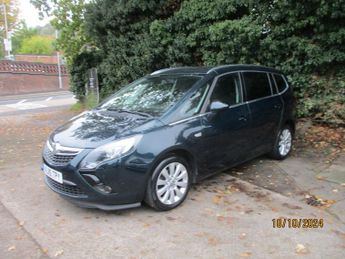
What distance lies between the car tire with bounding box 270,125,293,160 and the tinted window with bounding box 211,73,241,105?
4.26 ft

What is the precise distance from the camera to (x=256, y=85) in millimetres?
5824

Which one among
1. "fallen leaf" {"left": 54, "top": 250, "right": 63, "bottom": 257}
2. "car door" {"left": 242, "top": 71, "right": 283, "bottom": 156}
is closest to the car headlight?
"fallen leaf" {"left": 54, "top": 250, "right": 63, "bottom": 257}

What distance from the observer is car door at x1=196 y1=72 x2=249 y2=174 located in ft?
15.8

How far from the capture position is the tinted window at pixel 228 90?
16.7ft

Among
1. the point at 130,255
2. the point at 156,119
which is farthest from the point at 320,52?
the point at 130,255

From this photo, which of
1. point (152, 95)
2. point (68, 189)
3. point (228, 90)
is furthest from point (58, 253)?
point (228, 90)

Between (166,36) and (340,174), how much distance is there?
628cm

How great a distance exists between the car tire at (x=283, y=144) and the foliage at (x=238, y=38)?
196cm

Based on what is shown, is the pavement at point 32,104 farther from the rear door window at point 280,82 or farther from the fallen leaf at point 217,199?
the fallen leaf at point 217,199

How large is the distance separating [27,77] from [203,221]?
34355 mm

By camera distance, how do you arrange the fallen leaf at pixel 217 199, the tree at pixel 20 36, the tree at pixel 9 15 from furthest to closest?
the tree at pixel 20 36
the tree at pixel 9 15
the fallen leaf at pixel 217 199

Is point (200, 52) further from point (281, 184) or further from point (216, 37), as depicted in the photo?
point (281, 184)

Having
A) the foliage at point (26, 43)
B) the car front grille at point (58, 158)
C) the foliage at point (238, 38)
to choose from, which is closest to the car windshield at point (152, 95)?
the car front grille at point (58, 158)
